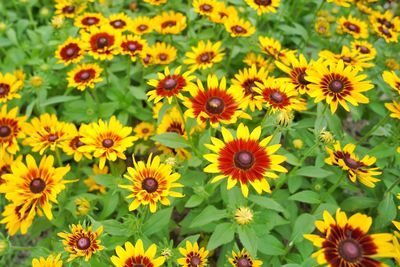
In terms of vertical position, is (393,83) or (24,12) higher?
(393,83)

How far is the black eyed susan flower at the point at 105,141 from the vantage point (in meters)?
2.19

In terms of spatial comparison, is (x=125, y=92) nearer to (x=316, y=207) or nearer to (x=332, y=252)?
(x=316, y=207)

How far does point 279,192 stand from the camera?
2.52 m

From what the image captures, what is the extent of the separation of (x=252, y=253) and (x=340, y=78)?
105 cm

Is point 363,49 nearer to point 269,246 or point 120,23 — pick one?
point 269,246

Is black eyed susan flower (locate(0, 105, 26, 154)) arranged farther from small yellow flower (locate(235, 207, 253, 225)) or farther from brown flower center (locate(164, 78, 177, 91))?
small yellow flower (locate(235, 207, 253, 225))

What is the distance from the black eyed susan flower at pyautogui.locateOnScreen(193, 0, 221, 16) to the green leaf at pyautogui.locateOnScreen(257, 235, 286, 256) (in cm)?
182

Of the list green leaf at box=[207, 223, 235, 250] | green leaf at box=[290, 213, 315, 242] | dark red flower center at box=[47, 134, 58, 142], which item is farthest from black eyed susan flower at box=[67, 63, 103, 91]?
green leaf at box=[290, 213, 315, 242]

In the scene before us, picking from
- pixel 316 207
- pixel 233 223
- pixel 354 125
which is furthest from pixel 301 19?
pixel 233 223

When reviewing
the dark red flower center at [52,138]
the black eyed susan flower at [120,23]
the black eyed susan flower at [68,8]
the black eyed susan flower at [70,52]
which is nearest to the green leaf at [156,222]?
the dark red flower center at [52,138]

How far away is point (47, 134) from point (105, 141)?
1.75 ft

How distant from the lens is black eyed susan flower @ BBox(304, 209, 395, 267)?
4.94ft

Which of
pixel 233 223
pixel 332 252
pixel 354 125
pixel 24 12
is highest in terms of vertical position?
pixel 332 252

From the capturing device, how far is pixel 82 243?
1.85 metres
